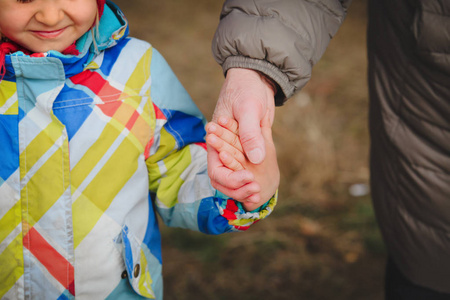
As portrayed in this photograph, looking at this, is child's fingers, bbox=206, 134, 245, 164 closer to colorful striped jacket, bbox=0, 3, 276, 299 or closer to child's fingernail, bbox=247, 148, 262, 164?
child's fingernail, bbox=247, 148, 262, 164

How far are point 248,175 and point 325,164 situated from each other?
2.39 m

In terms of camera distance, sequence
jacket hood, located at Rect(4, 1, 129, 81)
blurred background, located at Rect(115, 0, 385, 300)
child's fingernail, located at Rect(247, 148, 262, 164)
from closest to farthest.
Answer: child's fingernail, located at Rect(247, 148, 262, 164) → jacket hood, located at Rect(4, 1, 129, 81) → blurred background, located at Rect(115, 0, 385, 300)

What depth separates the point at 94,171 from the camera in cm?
140

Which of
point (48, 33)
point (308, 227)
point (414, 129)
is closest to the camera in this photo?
point (48, 33)

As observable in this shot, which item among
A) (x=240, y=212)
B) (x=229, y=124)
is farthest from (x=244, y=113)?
(x=240, y=212)

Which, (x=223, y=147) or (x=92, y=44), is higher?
(x=92, y=44)

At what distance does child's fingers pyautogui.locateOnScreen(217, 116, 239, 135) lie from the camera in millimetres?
1299

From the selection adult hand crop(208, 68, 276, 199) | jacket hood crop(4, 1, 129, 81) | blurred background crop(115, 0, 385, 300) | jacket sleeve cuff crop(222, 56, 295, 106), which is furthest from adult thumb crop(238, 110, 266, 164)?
blurred background crop(115, 0, 385, 300)

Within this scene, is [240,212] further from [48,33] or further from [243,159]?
[48,33]

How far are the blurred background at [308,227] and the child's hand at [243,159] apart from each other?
1.52m

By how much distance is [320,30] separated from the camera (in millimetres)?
1469

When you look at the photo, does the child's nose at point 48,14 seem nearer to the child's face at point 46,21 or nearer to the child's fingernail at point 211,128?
the child's face at point 46,21

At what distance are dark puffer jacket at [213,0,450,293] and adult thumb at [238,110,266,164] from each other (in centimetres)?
20

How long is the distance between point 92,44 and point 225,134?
52 centimetres
